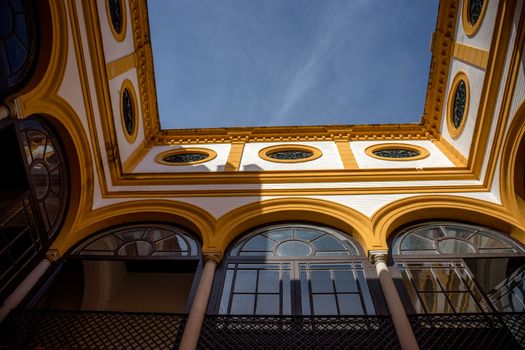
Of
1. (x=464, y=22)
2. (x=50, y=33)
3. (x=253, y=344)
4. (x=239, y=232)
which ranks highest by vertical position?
(x=464, y=22)

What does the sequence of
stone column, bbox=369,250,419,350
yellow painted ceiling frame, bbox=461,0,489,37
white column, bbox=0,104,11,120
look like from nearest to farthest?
stone column, bbox=369,250,419,350
white column, bbox=0,104,11,120
yellow painted ceiling frame, bbox=461,0,489,37

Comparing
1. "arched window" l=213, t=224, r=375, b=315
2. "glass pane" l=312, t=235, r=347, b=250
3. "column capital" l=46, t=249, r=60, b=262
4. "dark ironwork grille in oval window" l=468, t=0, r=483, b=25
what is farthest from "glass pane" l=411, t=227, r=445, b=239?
"column capital" l=46, t=249, r=60, b=262

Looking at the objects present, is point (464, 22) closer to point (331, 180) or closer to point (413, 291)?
point (331, 180)

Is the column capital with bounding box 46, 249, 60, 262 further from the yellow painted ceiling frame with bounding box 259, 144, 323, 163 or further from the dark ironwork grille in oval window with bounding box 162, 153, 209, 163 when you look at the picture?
the yellow painted ceiling frame with bounding box 259, 144, 323, 163

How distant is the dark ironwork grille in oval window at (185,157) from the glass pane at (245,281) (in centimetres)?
452

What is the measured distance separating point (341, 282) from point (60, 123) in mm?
5089

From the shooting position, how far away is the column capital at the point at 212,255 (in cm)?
594

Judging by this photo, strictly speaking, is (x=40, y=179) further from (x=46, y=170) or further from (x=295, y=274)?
(x=295, y=274)

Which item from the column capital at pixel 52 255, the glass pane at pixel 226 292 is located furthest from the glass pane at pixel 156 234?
the glass pane at pixel 226 292

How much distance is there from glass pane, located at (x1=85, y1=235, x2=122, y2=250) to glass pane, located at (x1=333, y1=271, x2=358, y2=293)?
3.80m

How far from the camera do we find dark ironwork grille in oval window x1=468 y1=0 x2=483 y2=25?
742 centimetres

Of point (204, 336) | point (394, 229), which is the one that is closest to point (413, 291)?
point (394, 229)

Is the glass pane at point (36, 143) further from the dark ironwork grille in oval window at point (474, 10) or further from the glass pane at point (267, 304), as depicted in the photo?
the dark ironwork grille in oval window at point (474, 10)

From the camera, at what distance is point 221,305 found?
5383mm
